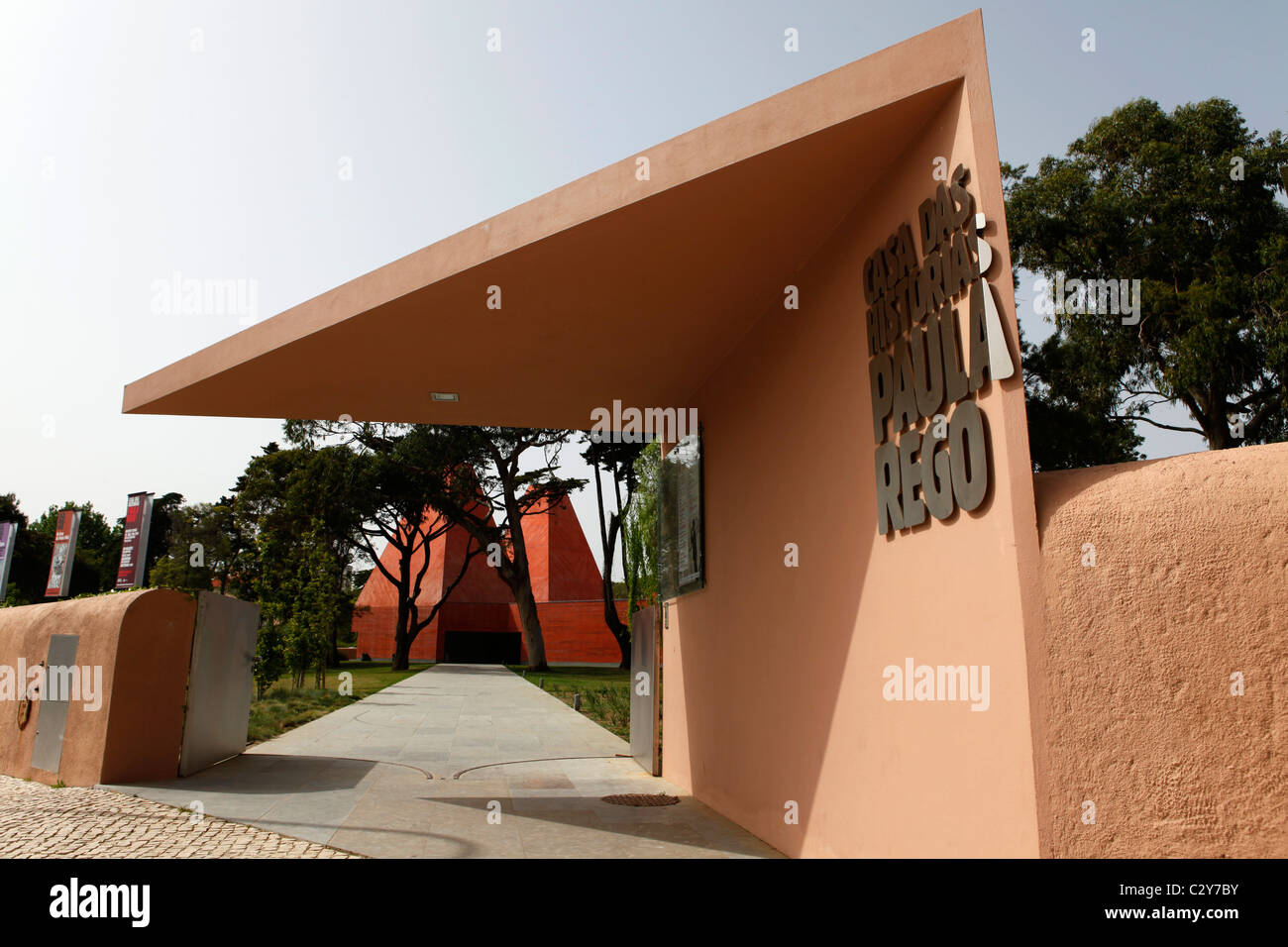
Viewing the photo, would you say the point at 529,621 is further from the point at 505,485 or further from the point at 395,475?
the point at 395,475

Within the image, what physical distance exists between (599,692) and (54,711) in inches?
564

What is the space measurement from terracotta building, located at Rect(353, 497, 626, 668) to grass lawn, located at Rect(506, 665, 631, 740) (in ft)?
21.2

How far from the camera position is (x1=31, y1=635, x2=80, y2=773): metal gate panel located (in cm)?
765

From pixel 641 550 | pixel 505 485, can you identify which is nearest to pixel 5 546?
pixel 505 485

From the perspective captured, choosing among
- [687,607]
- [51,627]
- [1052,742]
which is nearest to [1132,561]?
[1052,742]

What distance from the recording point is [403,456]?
92.7ft

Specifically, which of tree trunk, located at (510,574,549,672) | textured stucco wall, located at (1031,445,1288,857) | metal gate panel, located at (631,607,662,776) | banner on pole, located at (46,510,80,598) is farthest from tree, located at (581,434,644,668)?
textured stucco wall, located at (1031,445,1288,857)

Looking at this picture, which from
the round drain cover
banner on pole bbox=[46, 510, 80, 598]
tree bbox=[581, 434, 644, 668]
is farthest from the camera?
tree bbox=[581, 434, 644, 668]

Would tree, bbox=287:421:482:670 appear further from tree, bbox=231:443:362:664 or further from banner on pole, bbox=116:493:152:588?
banner on pole, bbox=116:493:152:588

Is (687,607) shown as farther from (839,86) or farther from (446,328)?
(839,86)

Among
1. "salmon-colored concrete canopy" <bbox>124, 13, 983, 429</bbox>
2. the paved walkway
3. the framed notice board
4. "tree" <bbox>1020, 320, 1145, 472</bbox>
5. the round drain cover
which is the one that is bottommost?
the round drain cover

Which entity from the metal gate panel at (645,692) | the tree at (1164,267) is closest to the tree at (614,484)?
the tree at (1164,267)
